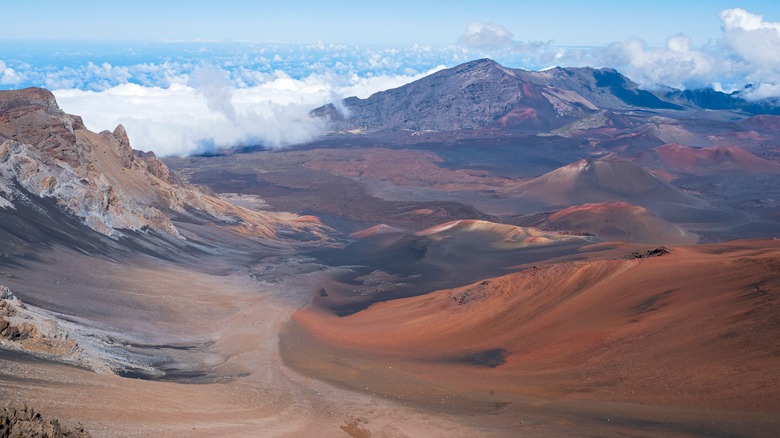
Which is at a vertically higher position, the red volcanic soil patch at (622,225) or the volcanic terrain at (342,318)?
the volcanic terrain at (342,318)

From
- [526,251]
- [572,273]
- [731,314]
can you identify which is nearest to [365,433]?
[731,314]

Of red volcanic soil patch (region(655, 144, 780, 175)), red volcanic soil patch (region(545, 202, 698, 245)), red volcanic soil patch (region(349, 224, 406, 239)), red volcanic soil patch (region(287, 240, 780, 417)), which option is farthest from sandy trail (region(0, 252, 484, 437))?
red volcanic soil patch (region(655, 144, 780, 175))

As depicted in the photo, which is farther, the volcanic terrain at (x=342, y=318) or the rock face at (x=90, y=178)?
the rock face at (x=90, y=178)

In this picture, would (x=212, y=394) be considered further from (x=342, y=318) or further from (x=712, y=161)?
(x=712, y=161)

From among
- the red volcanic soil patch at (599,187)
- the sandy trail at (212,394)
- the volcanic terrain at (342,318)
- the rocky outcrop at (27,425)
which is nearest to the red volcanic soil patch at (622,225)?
the volcanic terrain at (342,318)

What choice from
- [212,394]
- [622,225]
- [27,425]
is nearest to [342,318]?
[212,394]

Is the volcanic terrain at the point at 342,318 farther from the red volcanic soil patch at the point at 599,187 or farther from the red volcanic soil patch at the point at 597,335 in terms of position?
the red volcanic soil patch at the point at 599,187
